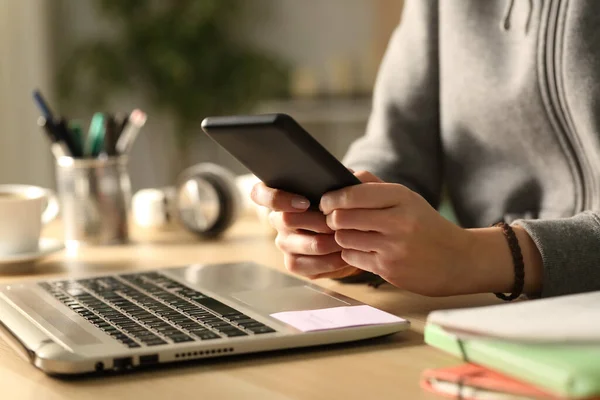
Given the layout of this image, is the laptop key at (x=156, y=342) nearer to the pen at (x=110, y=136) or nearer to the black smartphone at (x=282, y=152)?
the black smartphone at (x=282, y=152)

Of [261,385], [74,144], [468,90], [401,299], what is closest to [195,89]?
[74,144]

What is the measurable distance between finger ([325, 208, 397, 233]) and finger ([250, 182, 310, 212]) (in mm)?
56

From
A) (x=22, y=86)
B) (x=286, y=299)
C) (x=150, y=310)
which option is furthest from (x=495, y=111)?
(x=22, y=86)

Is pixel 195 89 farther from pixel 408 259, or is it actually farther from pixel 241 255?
pixel 408 259

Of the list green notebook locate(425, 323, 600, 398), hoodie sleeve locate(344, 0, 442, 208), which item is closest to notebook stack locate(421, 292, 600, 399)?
green notebook locate(425, 323, 600, 398)

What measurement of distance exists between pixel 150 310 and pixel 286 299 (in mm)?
122

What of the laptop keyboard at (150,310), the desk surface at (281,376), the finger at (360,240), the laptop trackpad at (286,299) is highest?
the finger at (360,240)

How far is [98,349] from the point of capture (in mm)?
656

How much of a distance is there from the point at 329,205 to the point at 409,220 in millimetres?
69

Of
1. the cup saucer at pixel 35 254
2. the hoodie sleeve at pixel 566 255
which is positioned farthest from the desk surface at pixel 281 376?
the cup saucer at pixel 35 254

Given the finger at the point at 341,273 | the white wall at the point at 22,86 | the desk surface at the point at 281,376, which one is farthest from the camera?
the white wall at the point at 22,86

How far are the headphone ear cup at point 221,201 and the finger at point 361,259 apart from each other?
0.47 meters

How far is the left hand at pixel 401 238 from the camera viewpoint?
77 centimetres

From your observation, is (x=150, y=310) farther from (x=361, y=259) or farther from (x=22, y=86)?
(x=22, y=86)
